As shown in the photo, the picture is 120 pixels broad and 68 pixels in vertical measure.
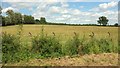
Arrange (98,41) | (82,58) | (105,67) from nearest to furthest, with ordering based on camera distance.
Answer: (105,67) < (82,58) < (98,41)

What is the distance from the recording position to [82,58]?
854 centimetres

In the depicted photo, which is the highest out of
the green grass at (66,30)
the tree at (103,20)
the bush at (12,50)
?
the tree at (103,20)

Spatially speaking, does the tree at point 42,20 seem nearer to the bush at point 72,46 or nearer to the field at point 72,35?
the field at point 72,35

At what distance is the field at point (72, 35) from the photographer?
8266mm

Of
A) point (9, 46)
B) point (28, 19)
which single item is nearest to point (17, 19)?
point (28, 19)

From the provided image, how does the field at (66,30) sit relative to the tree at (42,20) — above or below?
below

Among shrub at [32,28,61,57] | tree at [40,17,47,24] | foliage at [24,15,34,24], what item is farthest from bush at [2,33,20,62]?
tree at [40,17,47,24]

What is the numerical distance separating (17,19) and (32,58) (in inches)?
64.4

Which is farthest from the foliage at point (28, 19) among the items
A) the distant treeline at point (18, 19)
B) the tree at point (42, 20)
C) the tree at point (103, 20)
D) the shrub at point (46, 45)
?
the tree at point (103, 20)

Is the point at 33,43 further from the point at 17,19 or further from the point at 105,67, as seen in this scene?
the point at 105,67

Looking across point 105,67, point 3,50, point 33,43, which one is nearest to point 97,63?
point 105,67

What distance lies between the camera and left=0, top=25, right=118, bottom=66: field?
325 inches

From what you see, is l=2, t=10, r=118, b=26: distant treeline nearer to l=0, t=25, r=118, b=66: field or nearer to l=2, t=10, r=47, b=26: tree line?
l=2, t=10, r=47, b=26: tree line

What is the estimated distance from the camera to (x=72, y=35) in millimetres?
9695
